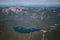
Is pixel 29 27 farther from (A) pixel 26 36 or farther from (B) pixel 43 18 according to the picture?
(B) pixel 43 18

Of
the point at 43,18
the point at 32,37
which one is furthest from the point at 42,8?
the point at 32,37

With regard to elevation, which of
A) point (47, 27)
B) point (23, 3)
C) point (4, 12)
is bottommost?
point (47, 27)

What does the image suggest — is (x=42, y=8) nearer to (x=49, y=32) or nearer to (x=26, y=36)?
(x=49, y=32)

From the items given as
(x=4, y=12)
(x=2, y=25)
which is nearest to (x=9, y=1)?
(x=4, y=12)

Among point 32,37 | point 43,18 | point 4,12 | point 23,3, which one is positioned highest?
point 23,3

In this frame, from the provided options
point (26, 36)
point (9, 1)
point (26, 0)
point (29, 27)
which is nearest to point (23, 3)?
point (26, 0)

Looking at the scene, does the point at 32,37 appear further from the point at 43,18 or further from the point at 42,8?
the point at 42,8

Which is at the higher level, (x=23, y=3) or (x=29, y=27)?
(x=23, y=3)
